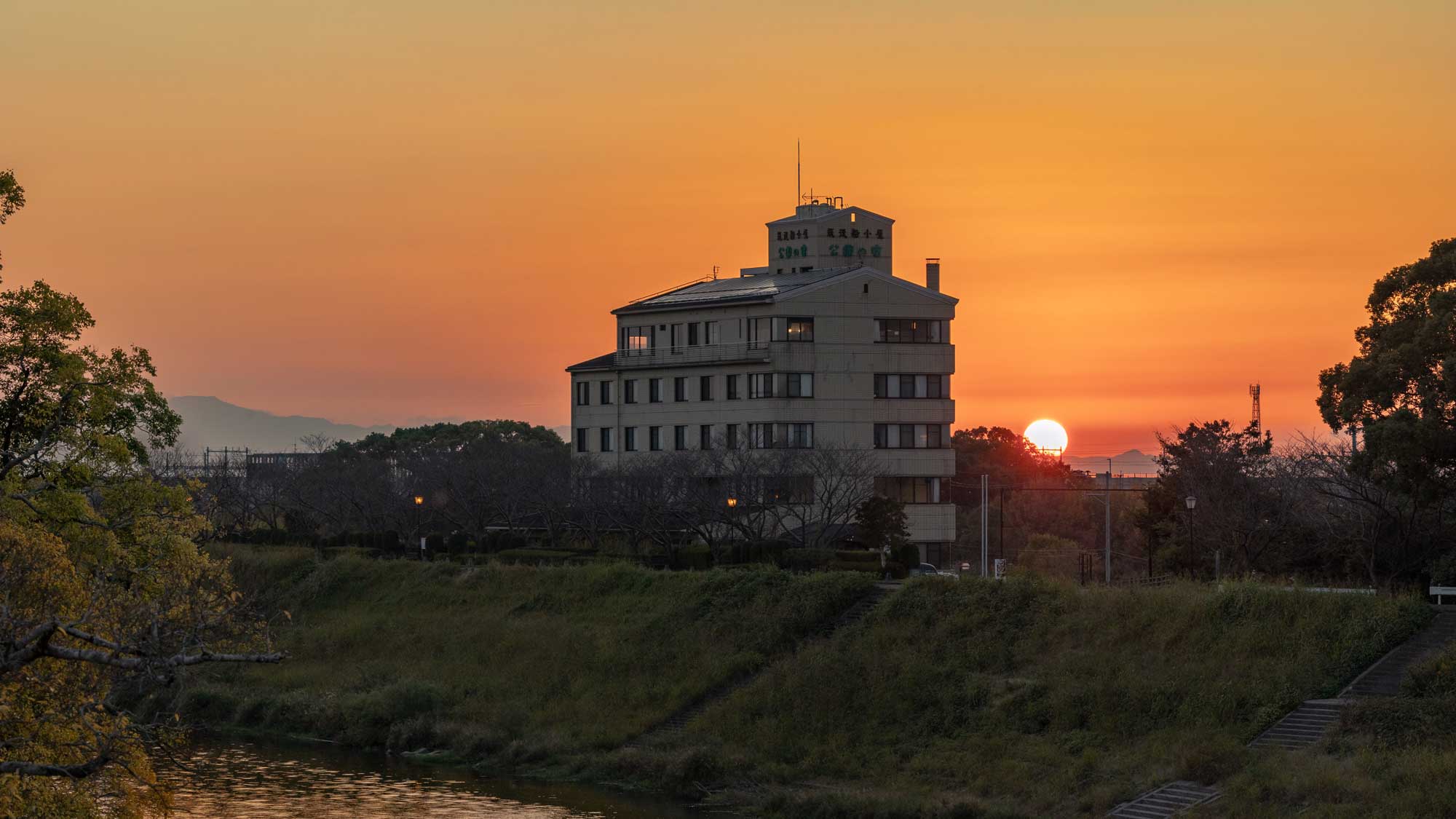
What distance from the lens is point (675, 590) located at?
58.5 meters

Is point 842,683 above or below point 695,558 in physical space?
below

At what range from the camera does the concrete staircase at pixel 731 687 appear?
1882 inches

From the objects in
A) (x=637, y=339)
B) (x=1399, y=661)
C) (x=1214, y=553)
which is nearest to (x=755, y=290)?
(x=637, y=339)

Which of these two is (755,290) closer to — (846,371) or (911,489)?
(846,371)

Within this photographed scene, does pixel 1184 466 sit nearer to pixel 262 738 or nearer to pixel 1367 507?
pixel 1367 507

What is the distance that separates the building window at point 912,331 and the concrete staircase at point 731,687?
30724mm

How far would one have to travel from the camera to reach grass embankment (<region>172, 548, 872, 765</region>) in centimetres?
5059

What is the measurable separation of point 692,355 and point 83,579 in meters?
61.3

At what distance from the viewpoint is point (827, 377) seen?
81.7 m

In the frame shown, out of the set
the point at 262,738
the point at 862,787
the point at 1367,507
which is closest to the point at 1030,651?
the point at 862,787

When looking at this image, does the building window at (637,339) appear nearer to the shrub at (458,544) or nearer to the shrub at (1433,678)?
the shrub at (458,544)

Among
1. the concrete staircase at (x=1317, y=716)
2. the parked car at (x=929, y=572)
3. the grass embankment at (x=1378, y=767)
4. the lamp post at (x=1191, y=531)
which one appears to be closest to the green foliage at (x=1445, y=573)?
the concrete staircase at (x=1317, y=716)

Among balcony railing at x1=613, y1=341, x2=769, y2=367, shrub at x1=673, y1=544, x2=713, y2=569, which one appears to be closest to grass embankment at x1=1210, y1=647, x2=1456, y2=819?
shrub at x1=673, y1=544, x2=713, y2=569

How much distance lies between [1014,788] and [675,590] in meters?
23.1
